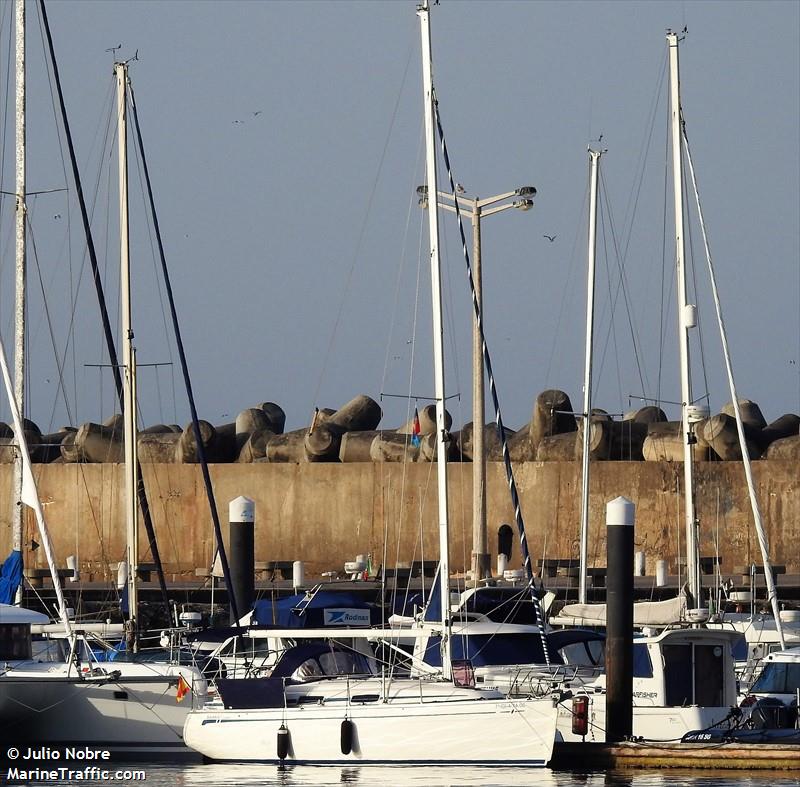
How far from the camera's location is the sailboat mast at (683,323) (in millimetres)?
24375

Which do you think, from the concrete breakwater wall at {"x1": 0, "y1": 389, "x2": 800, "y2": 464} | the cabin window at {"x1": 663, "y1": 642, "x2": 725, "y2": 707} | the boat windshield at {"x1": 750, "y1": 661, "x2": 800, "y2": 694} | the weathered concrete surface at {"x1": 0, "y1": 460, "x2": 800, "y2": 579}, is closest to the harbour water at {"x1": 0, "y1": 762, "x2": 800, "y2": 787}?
the cabin window at {"x1": 663, "y1": 642, "x2": 725, "y2": 707}

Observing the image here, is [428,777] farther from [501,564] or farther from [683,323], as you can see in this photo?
[501,564]

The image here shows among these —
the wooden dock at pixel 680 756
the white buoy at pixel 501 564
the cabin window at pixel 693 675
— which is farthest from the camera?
the white buoy at pixel 501 564

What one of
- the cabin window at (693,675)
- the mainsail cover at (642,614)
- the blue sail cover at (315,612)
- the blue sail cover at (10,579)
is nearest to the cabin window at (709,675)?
the cabin window at (693,675)

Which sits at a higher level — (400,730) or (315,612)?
(315,612)

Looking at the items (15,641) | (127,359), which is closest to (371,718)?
(15,641)

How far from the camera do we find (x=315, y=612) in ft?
78.0

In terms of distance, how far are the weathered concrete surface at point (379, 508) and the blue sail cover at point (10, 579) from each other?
1002cm

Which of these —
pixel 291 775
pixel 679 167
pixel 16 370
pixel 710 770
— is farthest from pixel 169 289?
pixel 710 770

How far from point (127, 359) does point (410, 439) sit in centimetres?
1220

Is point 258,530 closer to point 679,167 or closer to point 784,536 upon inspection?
point 784,536

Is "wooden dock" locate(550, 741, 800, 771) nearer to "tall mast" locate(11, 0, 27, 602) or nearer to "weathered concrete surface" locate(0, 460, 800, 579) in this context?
"tall mast" locate(11, 0, 27, 602)

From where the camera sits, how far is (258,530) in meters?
37.7

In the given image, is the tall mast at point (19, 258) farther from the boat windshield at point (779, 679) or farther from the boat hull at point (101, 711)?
the boat windshield at point (779, 679)
